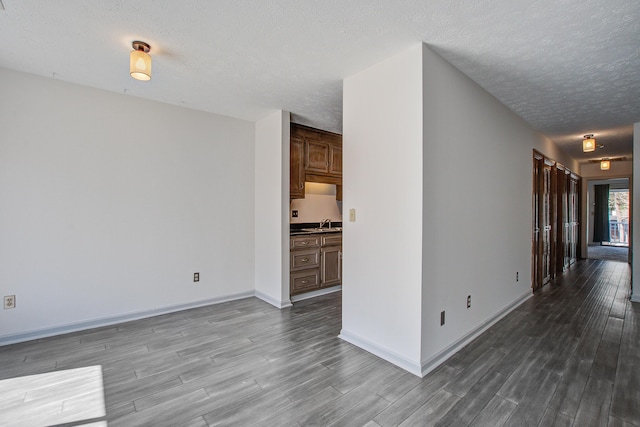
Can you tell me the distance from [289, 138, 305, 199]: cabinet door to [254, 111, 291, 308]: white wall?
313 millimetres

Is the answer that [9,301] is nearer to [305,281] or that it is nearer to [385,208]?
[305,281]

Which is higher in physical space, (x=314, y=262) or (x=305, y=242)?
(x=305, y=242)

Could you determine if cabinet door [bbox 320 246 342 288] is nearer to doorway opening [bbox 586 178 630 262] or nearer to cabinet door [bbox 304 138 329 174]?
cabinet door [bbox 304 138 329 174]

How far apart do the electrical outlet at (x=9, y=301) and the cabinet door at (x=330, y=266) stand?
129 inches

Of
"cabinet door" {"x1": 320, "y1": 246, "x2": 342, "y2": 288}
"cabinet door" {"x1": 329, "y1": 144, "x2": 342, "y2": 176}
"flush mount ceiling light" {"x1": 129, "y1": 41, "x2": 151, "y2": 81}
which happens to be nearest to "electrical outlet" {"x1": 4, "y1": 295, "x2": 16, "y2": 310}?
"flush mount ceiling light" {"x1": 129, "y1": 41, "x2": 151, "y2": 81}

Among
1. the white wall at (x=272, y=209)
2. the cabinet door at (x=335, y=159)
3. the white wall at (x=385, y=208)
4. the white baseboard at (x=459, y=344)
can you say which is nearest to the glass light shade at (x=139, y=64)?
the white wall at (x=385, y=208)

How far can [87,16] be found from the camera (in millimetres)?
1950

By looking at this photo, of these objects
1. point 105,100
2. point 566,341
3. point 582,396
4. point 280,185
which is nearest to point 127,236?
point 105,100

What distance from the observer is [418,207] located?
2.31 metres

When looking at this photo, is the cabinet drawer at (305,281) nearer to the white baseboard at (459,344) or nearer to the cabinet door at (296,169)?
the cabinet door at (296,169)

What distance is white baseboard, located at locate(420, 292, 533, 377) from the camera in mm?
2349

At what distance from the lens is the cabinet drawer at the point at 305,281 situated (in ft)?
13.6

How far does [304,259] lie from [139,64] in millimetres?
2879

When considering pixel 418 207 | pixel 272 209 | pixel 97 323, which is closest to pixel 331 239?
pixel 272 209
